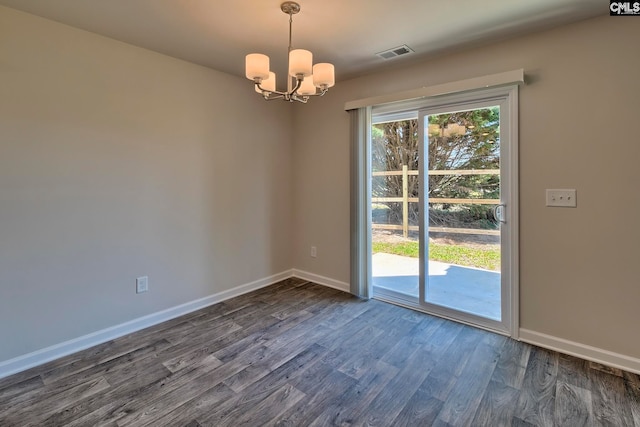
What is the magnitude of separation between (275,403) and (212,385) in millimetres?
456

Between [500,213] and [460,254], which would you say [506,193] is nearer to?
[500,213]

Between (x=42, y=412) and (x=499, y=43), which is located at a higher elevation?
(x=499, y=43)

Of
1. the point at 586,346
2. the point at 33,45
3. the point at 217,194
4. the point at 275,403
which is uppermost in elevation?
the point at 33,45

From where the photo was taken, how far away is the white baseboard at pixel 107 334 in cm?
208

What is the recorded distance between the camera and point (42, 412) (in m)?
1.70

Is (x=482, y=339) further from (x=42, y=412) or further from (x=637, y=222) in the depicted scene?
(x=42, y=412)

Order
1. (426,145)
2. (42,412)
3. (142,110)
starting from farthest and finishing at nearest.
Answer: (426,145) → (142,110) → (42,412)

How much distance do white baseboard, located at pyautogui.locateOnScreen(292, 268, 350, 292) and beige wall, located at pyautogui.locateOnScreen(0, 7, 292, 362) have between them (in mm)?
791

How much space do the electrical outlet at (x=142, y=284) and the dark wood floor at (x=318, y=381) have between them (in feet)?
1.18

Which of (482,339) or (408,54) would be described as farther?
(408,54)

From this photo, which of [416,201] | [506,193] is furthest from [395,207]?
[506,193]

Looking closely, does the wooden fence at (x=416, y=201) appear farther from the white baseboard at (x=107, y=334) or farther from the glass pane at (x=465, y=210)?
the white baseboard at (x=107, y=334)

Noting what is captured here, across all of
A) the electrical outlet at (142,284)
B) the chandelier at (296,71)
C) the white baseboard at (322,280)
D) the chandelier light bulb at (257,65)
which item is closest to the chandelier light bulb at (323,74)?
the chandelier at (296,71)

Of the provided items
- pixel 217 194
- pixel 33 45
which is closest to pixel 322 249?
pixel 217 194
